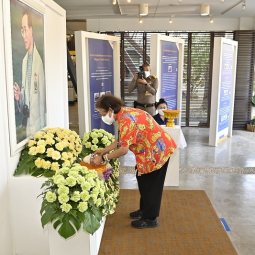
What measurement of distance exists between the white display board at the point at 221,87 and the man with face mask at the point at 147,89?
1437mm

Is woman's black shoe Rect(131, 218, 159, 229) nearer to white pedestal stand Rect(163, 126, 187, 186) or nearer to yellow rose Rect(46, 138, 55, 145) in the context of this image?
yellow rose Rect(46, 138, 55, 145)

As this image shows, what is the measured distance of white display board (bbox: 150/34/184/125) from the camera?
20.7 ft

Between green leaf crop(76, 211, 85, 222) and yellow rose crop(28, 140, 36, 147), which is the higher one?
yellow rose crop(28, 140, 36, 147)

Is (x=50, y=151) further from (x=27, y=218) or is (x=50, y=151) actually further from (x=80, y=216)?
(x=80, y=216)

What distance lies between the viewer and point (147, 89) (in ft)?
20.6

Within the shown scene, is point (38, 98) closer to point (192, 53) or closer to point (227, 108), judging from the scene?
point (227, 108)

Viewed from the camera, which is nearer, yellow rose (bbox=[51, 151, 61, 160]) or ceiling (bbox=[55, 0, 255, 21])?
yellow rose (bbox=[51, 151, 61, 160])

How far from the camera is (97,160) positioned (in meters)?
2.90

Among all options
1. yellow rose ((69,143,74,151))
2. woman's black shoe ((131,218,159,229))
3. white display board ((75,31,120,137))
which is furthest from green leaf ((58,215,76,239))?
white display board ((75,31,120,137))

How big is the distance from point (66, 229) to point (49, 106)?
1835 mm

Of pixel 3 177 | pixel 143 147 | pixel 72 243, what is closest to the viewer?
pixel 72 243

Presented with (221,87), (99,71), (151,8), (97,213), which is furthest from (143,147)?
(151,8)

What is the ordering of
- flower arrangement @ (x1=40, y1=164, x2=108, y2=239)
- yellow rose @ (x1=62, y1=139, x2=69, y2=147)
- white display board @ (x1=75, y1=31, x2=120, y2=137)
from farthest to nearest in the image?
white display board @ (x1=75, y1=31, x2=120, y2=137), yellow rose @ (x1=62, y1=139, x2=69, y2=147), flower arrangement @ (x1=40, y1=164, x2=108, y2=239)

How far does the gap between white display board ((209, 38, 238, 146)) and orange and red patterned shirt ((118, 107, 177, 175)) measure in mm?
4267
